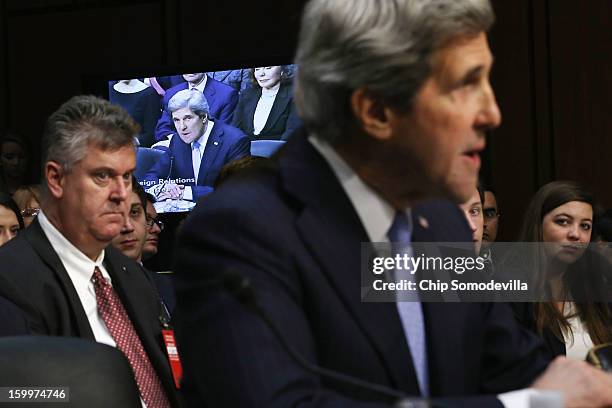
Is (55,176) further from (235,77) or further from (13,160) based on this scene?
(13,160)

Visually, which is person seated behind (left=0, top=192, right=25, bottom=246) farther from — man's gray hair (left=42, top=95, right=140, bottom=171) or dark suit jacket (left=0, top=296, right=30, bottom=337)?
dark suit jacket (left=0, top=296, right=30, bottom=337)

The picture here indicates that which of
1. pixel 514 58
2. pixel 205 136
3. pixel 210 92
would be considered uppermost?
pixel 514 58

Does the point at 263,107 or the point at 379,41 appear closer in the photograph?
the point at 379,41

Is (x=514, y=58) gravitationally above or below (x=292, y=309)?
below

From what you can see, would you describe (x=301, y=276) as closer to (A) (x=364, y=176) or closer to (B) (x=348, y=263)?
(B) (x=348, y=263)

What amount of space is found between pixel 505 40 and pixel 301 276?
16.5ft

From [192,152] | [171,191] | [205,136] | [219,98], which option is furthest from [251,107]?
[171,191]

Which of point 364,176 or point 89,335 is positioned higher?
point 364,176

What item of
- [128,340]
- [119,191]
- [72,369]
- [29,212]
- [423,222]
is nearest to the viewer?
[423,222]

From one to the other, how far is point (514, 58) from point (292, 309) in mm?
5049

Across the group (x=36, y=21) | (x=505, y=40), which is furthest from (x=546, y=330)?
(x=36, y=21)

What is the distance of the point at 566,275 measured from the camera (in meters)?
3.95

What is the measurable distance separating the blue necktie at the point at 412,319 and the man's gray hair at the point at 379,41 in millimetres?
199

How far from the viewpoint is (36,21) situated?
7207 mm
